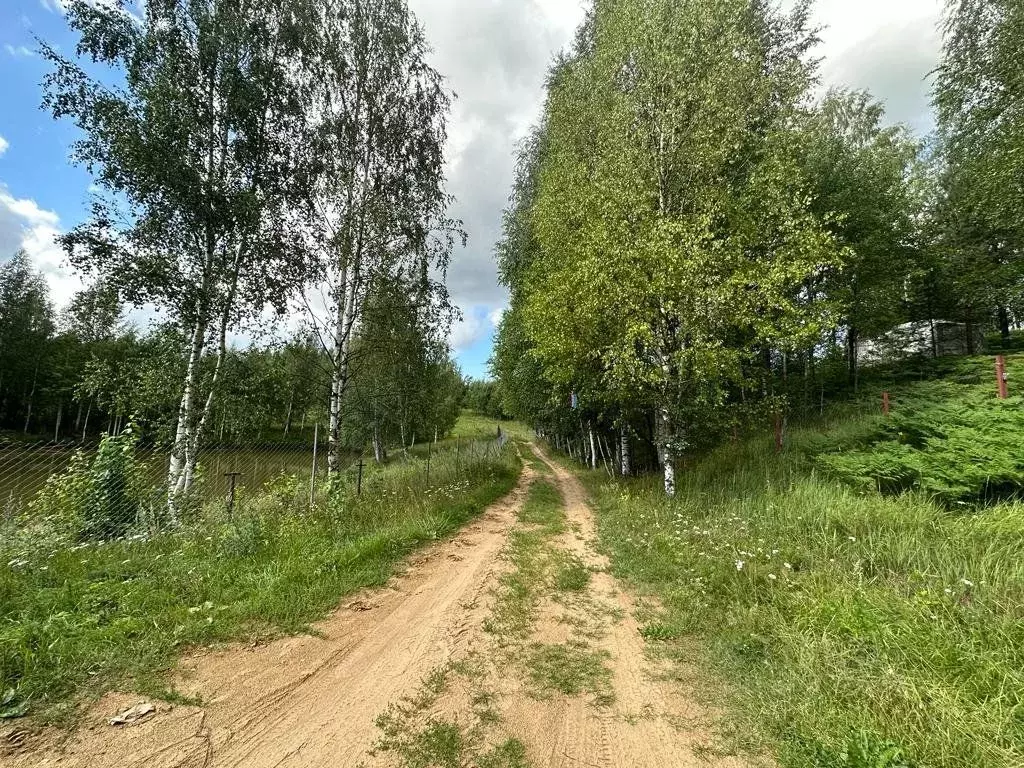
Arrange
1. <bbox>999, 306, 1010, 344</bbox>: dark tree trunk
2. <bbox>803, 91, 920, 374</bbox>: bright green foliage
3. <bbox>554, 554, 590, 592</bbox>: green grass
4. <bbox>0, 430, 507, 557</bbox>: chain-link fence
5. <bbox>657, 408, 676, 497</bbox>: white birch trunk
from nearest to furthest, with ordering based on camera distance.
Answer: <bbox>0, 430, 507, 557</bbox>: chain-link fence
<bbox>554, 554, 590, 592</bbox>: green grass
<bbox>657, 408, 676, 497</bbox>: white birch trunk
<bbox>803, 91, 920, 374</bbox>: bright green foliage
<bbox>999, 306, 1010, 344</bbox>: dark tree trunk

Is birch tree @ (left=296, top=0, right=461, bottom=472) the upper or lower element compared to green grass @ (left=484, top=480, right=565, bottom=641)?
upper

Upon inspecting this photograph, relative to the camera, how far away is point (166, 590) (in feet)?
15.2

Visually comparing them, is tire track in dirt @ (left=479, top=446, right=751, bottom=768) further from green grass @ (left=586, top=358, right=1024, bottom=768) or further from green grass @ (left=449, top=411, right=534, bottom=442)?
green grass @ (left=449, top=411, right=534, bottom=442)

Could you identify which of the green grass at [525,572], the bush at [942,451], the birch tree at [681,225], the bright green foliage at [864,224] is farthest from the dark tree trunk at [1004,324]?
the green grass at [525,572]

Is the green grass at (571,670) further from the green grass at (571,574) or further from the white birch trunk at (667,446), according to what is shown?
the white birch trunk at (667,446)

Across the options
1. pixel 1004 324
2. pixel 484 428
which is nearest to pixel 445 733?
pixel 1004 324

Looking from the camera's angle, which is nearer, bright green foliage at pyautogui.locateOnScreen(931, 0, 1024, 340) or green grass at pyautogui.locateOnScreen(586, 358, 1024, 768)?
green grass at pyautogui.locateOnScreen(586, 358, 1024, 768)

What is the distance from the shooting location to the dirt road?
275 centimetres

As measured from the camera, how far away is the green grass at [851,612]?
2.78 m

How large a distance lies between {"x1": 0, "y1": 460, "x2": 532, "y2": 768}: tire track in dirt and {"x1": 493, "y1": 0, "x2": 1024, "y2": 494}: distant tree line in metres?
6.94

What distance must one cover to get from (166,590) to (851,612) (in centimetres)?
738

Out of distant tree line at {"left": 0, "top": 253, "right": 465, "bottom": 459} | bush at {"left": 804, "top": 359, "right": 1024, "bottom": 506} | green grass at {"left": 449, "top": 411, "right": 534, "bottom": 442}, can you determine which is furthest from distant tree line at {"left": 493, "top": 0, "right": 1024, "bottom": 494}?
green grass at {"left": 449, "top": 411, "right": 534, "bottom": 442}

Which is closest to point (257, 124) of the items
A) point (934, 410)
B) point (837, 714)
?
point (837, 714)

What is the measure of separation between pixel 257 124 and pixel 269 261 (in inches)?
136
